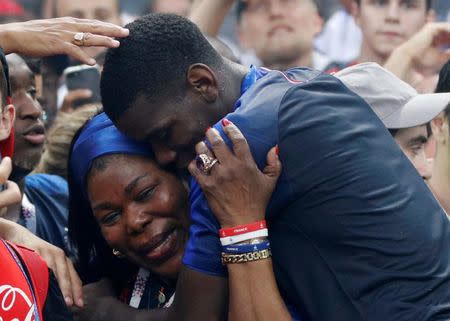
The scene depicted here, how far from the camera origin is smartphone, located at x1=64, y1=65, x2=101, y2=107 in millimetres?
6559

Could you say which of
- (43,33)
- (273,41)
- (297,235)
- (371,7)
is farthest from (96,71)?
(297,235)

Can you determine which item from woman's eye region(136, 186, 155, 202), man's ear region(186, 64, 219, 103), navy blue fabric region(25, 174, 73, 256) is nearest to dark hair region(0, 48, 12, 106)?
woman's eye region(136, 186, 155, 202)

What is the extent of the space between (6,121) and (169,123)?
614 mm

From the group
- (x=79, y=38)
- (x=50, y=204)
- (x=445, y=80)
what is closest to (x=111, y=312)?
(x=79, y=38)

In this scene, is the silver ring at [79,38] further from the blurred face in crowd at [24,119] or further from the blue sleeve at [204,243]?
the blurred face in crowd at [24,119]

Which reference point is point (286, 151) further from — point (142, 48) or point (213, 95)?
point (142, 48)

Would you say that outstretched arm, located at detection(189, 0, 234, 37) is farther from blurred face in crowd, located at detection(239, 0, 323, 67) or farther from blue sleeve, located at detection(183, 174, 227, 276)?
blue sleeve, located at detection(183, 174, 227, 276)

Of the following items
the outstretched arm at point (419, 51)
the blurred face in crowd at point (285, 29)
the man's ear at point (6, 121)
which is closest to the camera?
the man's ear at point (6, 121)

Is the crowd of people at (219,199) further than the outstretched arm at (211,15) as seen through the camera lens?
No

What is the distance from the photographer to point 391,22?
21.8 ft

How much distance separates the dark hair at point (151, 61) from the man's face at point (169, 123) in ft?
0.10

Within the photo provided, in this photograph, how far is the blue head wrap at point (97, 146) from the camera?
149 inches

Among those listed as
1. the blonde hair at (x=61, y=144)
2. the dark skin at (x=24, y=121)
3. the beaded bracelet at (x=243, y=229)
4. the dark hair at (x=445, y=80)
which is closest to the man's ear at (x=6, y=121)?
the beaded bracelet at (x=243, y=229)

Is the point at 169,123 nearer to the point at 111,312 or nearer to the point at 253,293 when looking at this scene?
the point at 253,293
